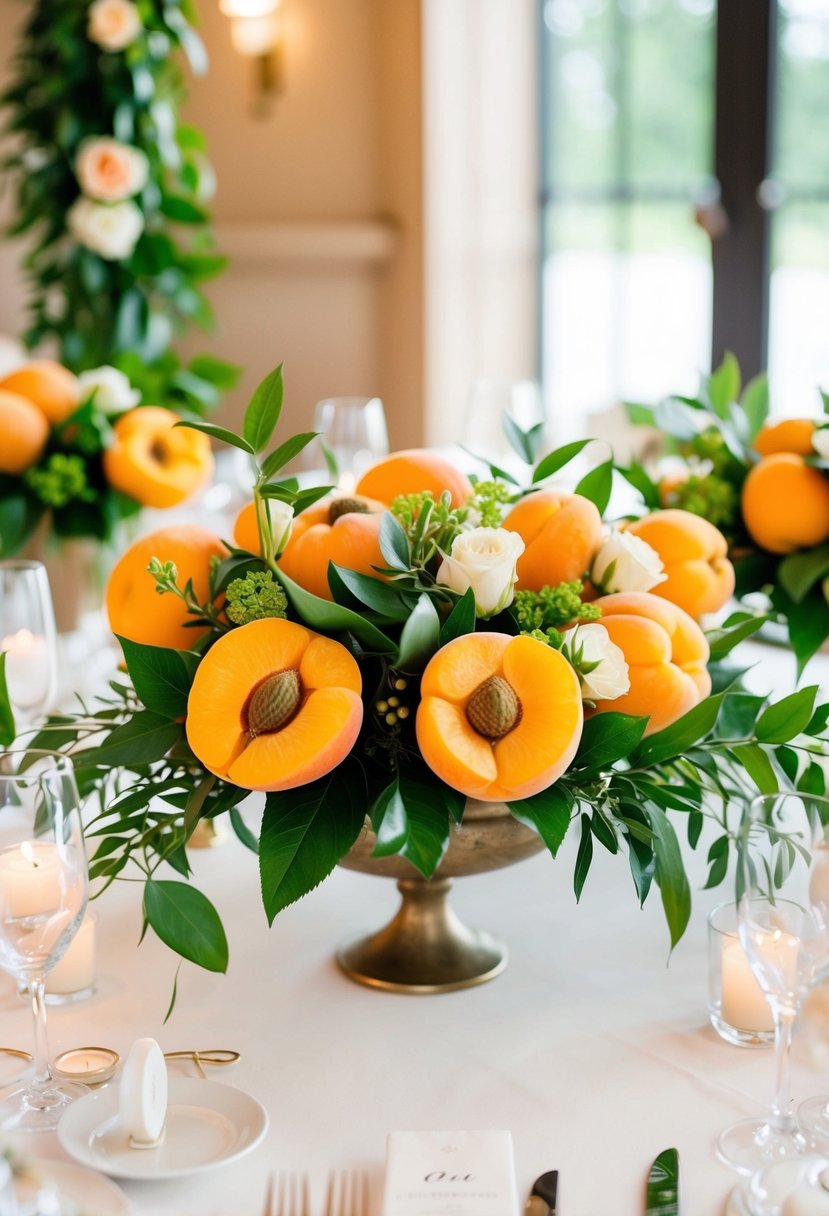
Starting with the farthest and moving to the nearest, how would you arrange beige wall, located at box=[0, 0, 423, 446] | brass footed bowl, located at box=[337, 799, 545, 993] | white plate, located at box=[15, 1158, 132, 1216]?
beige wall, located at box=[0, 0, 423, 446]
brass footed bowl, located at box=[337, 799, 545, 993]
white plate, located at box=[15, 1158, 132, 1216]

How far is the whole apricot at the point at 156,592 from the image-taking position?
2.77ft

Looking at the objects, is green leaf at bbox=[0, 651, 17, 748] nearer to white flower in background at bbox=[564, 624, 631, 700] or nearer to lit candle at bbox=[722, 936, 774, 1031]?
white flower in background at bbox=[564, 624, 631, 700]

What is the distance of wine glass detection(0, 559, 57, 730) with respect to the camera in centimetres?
124

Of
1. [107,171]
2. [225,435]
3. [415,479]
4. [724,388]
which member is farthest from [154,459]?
[107,171]

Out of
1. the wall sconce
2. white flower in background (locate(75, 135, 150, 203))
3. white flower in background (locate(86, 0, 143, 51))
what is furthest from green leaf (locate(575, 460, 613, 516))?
the wall sconce

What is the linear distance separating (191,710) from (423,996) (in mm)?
273

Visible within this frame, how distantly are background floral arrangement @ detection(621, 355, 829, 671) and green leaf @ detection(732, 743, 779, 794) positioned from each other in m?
0.28

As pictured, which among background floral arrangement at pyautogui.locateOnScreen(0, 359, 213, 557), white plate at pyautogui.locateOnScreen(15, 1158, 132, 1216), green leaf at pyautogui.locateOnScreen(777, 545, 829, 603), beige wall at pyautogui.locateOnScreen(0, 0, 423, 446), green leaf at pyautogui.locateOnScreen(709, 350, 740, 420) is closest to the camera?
white plate at pyautogui.locateOnScreen(15, 1158, 132, 1216)

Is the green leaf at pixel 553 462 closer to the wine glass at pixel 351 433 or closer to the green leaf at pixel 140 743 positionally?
the green leaf at pixel 140 743

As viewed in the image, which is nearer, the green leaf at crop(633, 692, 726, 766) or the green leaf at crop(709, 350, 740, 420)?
the green leaf at crop(633, 692, 726, 766)

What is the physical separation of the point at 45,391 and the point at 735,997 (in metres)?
1.05

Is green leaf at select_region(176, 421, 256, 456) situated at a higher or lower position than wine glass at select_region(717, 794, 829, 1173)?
higher

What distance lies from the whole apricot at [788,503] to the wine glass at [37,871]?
2.39 feet

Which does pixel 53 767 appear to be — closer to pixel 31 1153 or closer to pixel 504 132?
pixel 31 1153
